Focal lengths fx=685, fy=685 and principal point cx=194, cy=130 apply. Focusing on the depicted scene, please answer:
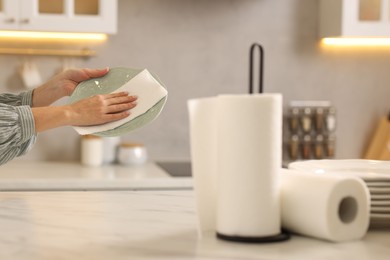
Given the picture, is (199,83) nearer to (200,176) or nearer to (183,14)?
(183,14)

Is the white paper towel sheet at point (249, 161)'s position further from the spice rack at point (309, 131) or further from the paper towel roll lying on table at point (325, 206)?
the spice rack at point (309, 131)

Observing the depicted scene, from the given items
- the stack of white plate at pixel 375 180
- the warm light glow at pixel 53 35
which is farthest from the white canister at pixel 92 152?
the stack of white plate at pixel 375 180

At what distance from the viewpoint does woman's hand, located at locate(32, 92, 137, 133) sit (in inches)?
60.5

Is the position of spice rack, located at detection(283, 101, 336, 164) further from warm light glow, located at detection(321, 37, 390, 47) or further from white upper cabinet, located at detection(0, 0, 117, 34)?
white upper cabinet, located at detection(0, 0, 117, 34)

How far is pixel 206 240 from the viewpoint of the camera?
122 centimetres

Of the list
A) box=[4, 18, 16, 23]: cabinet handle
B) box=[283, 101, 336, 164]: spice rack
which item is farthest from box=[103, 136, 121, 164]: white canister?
box=[283, 101, 336, 164]: spice rack

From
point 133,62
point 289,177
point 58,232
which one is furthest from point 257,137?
point 133,62

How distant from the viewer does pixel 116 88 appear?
5.37 feet

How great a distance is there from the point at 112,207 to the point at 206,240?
1.31 ft

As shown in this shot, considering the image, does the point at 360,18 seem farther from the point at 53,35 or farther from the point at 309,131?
the point at 53,35

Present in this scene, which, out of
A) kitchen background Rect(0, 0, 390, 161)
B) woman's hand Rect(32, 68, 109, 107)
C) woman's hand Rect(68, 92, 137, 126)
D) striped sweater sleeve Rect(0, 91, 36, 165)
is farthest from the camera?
kitchen background Rect(0, 0, 390, 161)

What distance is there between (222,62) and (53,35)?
2.80 ft

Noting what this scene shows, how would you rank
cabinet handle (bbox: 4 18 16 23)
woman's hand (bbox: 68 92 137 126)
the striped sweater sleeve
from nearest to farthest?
woman's hand (bbox: 68 92 137 126)
the striped sweater sleeve
cabinet handle (bbox: 4 18 16 23)

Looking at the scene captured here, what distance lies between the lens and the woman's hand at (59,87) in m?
1.87
